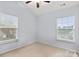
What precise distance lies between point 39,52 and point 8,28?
60 centimetres

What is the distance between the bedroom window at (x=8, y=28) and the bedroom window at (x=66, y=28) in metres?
0.69

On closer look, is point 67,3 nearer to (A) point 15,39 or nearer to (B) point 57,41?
(B) point 57,41

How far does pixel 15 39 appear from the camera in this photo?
1207mm

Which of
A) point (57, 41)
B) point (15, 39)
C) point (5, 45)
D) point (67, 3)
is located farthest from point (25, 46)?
point (67, 3)

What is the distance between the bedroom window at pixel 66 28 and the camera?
1158mm

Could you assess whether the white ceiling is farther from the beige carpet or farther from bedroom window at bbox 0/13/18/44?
the beige carpet

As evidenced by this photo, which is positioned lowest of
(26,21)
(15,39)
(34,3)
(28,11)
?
(15,39)

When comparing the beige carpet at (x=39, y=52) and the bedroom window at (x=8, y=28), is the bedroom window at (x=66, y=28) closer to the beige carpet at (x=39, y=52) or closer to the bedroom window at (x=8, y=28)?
the beige carpet at (x=39, y=52)

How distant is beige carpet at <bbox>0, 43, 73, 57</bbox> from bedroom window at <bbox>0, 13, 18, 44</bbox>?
20 centimetres

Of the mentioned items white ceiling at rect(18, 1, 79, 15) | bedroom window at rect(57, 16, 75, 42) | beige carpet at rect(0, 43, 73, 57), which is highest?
white ceiling at rect(18, 1, 79, 15)

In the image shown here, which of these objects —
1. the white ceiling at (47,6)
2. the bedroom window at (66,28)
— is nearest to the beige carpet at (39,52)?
the bedroom window at (66,28)

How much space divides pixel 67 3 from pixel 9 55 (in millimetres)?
1157

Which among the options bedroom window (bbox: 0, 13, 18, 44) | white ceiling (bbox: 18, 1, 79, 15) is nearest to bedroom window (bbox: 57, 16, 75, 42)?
white ceiling (bbox: 18, 1, 79, 15)

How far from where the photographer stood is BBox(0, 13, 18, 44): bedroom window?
1.13m
